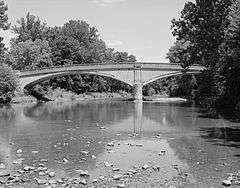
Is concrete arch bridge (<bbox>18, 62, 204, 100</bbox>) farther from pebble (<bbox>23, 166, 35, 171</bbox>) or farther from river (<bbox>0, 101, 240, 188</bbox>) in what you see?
pebble (<bbox>23, 166, 35, 171</bbox>)

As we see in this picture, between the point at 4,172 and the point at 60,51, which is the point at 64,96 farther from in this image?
the point at 4,172

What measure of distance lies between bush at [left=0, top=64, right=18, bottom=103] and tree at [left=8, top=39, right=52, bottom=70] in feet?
79.3

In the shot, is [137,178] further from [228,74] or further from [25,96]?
[25,96]

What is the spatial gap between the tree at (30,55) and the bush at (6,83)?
2418 cm

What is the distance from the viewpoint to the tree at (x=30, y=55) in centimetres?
9449

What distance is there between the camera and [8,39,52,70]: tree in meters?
94.5

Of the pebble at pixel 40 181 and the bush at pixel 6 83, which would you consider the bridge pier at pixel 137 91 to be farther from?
the pebble at pixel 40 181

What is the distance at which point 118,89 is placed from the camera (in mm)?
124625


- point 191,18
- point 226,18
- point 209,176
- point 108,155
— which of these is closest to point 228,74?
point 226,18

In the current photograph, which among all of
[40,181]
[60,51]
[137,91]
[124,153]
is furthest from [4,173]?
[60,51]

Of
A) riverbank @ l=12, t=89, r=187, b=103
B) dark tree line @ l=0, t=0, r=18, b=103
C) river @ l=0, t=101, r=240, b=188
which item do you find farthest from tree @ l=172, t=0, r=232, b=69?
riverbank @ l=12, t=89, r=187, b=103

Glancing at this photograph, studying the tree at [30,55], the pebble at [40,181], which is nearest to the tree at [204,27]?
the pebble at [40,181]

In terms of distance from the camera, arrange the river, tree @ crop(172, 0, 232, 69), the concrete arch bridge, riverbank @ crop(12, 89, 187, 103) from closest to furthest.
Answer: the river → tree @ crop(172, 0, 232, 69) → riverbank @ crop(12, 89, 187, 103) → the concrete arch bridge

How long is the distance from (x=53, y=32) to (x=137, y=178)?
102718 millimetres
